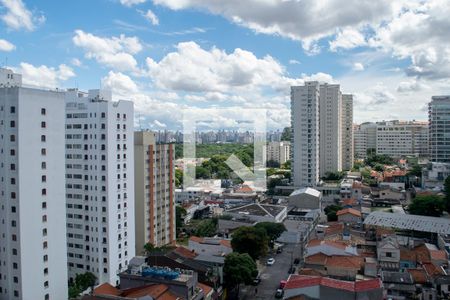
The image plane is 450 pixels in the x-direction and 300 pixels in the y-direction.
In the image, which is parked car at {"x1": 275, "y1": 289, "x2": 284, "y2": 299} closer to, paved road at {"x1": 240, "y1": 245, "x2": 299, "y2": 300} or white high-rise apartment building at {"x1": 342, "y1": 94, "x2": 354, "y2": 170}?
paved road at {"x1": 240, "y1": 245, "x2": 299, "y2": 300}

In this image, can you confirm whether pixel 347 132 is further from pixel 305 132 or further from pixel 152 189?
pixel 152 189

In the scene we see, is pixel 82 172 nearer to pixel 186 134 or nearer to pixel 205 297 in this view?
→ pixel 205 297

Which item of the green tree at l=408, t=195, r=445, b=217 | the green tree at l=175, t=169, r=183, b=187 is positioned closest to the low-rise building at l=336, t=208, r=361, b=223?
the green tree at l=408, t=195, r=445, b=217

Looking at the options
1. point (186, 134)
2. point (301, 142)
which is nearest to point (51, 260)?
point (186, 134)

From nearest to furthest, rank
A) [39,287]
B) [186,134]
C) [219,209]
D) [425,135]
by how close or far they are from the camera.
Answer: [39,287], [219,209], [186,134], [425,135]

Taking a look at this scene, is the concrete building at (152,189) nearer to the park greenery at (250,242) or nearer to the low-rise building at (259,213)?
the park greenery at (250,242)

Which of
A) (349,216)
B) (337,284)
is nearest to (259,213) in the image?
(349,216)

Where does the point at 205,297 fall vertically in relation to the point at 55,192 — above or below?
below
